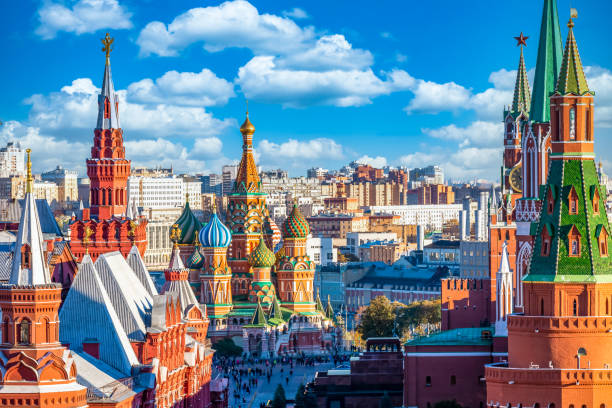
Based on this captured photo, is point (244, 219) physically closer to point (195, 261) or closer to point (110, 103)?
point (195, 261)

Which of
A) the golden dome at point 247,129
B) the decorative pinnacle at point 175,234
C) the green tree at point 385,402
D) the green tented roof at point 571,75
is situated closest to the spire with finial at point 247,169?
the golden dome at point 247,129

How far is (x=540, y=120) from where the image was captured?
67.6m

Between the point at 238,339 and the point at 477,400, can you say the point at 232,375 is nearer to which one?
the point at 238,339

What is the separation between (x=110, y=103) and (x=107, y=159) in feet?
9.11

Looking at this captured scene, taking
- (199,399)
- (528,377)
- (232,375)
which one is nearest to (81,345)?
(199,399)

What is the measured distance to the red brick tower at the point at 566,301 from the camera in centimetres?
4881

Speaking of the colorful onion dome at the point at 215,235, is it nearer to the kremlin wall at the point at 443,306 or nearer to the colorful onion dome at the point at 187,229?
the colorful onion dome at the point at 187,229

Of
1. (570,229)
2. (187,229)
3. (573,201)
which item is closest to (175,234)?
(187,229)

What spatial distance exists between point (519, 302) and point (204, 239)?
50734mm

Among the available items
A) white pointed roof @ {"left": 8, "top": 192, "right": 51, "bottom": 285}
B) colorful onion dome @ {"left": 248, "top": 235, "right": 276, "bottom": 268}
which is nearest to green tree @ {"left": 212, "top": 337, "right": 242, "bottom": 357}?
colorful onion dome @ {"left": 248, "top": 235, "right": 276, "bottom": 268}

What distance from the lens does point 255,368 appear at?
100438 mm

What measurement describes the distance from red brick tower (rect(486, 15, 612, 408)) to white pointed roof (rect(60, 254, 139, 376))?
614 inches

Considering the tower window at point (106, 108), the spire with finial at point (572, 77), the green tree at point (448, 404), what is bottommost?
the green tree at point (448, 404)

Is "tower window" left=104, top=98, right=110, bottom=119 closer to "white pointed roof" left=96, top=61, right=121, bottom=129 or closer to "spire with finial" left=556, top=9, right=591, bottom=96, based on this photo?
"white pointed roof" left=96, top=61, right=121, bottom=129
